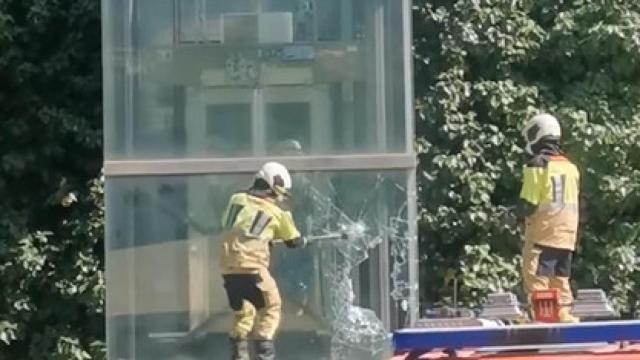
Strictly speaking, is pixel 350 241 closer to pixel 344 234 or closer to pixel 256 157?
pixel 344 234

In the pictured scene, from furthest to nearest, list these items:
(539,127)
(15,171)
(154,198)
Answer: (15,171) < (154,198) < (539,127)

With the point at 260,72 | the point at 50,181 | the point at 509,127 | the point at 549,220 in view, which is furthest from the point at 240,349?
the point at 509,127

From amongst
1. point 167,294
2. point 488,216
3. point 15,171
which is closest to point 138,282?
point 167,294

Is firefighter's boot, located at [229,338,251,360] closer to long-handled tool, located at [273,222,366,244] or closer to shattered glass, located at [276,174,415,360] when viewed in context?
shattered glass, located at [276,174,415,360]

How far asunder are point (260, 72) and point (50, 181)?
3198 mm

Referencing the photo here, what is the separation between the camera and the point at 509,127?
1348 cm

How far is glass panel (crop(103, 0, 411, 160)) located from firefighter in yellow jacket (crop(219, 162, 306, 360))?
79cm

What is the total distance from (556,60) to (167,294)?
479 centimetres

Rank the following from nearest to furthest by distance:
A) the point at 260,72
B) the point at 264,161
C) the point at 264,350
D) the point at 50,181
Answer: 1. the point at 264,350
2. the point at 264,161
3. the point at 260,72
4. the point at 50,181

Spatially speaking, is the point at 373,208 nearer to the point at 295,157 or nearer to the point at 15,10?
the point at 295,157

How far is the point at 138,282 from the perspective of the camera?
11102 mm

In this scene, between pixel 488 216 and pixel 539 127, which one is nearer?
pixel 539 127

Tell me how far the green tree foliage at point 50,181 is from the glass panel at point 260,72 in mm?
2189

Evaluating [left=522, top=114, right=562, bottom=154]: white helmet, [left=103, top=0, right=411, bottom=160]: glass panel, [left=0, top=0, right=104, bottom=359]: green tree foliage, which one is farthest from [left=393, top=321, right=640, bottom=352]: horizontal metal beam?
[left=0, top=0, right=104, bottom=359]: green tree foliage
